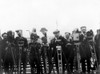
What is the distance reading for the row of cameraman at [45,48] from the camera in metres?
11.9

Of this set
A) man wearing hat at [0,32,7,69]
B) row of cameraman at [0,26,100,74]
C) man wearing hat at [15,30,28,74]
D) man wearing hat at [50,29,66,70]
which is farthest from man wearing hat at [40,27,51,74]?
man wearing hat at [0,32,7,69]

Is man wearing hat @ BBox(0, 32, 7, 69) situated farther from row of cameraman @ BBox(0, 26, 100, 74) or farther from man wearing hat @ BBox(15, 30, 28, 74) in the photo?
man wearing hat @ BBox(15, 30, 28, 74)

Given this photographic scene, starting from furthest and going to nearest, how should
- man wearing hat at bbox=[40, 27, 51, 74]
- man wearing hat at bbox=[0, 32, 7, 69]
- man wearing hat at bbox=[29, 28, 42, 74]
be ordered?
1. man wearing hat at bbox=[40, 27, 51, 74]
2. man wearing hat at bbox=[29, 28, 42, 74]
3. man wearing hat at bbox=[0, 32, 7, 69]

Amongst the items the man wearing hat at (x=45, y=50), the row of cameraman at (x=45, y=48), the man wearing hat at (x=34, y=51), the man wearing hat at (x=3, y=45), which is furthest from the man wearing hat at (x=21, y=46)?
the man wearing hat at (x=45, y=50)

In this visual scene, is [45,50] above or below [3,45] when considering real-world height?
below

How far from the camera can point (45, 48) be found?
12062mm

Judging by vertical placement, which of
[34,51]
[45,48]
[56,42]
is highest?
[56,42]

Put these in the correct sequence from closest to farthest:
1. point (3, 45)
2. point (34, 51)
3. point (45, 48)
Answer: point (3, 45) < point (34, 51) < point (45, 48)

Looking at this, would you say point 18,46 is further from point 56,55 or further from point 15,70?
point 56,55

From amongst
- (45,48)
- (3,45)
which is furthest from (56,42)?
(3,45)

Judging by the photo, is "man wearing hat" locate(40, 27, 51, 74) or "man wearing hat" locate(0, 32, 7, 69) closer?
"man wearing hat" locate(0, 32, 7, 69)

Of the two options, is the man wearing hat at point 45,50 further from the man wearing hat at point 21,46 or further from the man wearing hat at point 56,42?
the man wearing hat at point 21,46

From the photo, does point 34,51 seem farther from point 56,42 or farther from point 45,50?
point 56,42

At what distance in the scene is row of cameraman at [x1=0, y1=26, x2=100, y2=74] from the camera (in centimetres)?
1189
